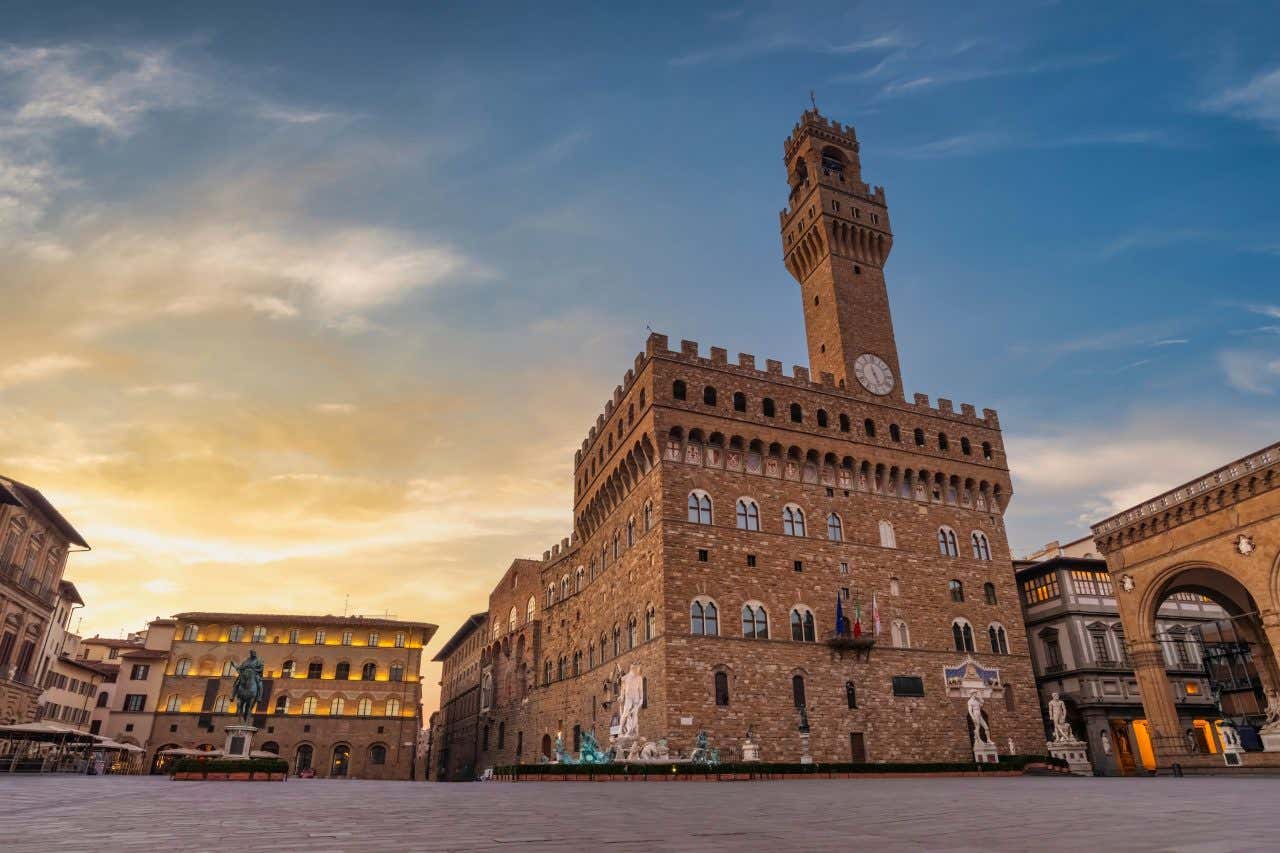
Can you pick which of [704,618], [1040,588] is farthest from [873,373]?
[704,618]

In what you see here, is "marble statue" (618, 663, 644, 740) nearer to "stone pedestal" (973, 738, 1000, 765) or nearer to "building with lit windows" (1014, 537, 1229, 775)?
"stone pedestal" (973, 738, 1000, 765)

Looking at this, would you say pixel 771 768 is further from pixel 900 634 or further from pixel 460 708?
pixel 460 708

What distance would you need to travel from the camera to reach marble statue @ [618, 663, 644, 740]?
106 ft

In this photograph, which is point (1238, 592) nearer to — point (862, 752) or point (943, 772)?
point (943, 772)

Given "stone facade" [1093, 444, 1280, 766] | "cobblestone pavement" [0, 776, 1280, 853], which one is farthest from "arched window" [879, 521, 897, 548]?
"cobblestone pavement" [0, 776, 1280, 853]

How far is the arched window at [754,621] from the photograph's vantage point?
108 ft

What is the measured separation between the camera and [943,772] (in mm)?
29859

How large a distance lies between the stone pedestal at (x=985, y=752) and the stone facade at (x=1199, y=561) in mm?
6066

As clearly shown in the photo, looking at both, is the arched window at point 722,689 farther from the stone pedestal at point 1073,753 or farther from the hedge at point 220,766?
the hedge at point 220,766

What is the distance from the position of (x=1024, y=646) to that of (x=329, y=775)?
49.2 meters

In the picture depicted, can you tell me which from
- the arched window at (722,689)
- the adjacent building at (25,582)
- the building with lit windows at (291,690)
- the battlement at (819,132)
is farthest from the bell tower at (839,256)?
the building with lit windows at (291,690)

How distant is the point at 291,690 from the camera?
59.8 m

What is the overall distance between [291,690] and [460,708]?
16.0 metres

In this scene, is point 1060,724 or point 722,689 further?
point 1060,724
